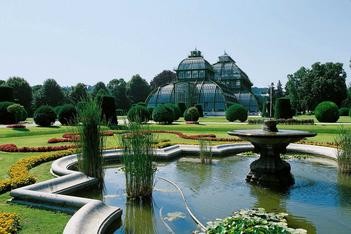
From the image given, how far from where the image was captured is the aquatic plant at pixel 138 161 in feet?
21.2

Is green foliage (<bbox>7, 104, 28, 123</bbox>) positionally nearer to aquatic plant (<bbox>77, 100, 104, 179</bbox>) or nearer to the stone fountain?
aquatic plant (<bbox>77, 100, 104, 179</bbox>)

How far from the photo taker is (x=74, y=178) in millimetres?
7273

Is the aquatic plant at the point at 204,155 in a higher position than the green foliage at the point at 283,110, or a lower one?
lower

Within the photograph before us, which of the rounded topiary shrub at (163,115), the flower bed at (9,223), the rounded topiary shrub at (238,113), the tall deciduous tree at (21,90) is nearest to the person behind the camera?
the flower bed at (9,223)

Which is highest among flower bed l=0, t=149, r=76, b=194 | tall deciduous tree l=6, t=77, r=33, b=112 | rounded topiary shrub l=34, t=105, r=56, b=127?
tall deciduous tree l=6, t=77, r=33, b=112

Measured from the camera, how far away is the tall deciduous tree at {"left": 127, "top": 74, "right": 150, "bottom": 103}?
223 ft

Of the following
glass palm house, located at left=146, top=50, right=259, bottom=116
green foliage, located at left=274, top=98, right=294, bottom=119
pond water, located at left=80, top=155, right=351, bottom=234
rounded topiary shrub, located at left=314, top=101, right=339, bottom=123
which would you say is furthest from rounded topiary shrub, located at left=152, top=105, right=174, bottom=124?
glass palm house, located at left=146, top=50, right=259, bottom=116

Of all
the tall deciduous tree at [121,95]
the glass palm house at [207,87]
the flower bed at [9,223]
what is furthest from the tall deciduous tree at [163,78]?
the flower bed at [9,223]

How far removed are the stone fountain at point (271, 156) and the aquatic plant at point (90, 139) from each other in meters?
3.08

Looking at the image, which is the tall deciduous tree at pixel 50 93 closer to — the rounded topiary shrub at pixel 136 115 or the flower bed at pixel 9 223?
the rounded topiary shrub at pixel 136 115

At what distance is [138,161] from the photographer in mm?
6426

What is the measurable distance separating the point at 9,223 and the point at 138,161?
7.75ft

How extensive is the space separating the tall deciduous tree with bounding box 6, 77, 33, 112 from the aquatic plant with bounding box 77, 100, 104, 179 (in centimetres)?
4359

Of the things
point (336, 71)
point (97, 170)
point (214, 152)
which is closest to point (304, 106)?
point (336, 71)
